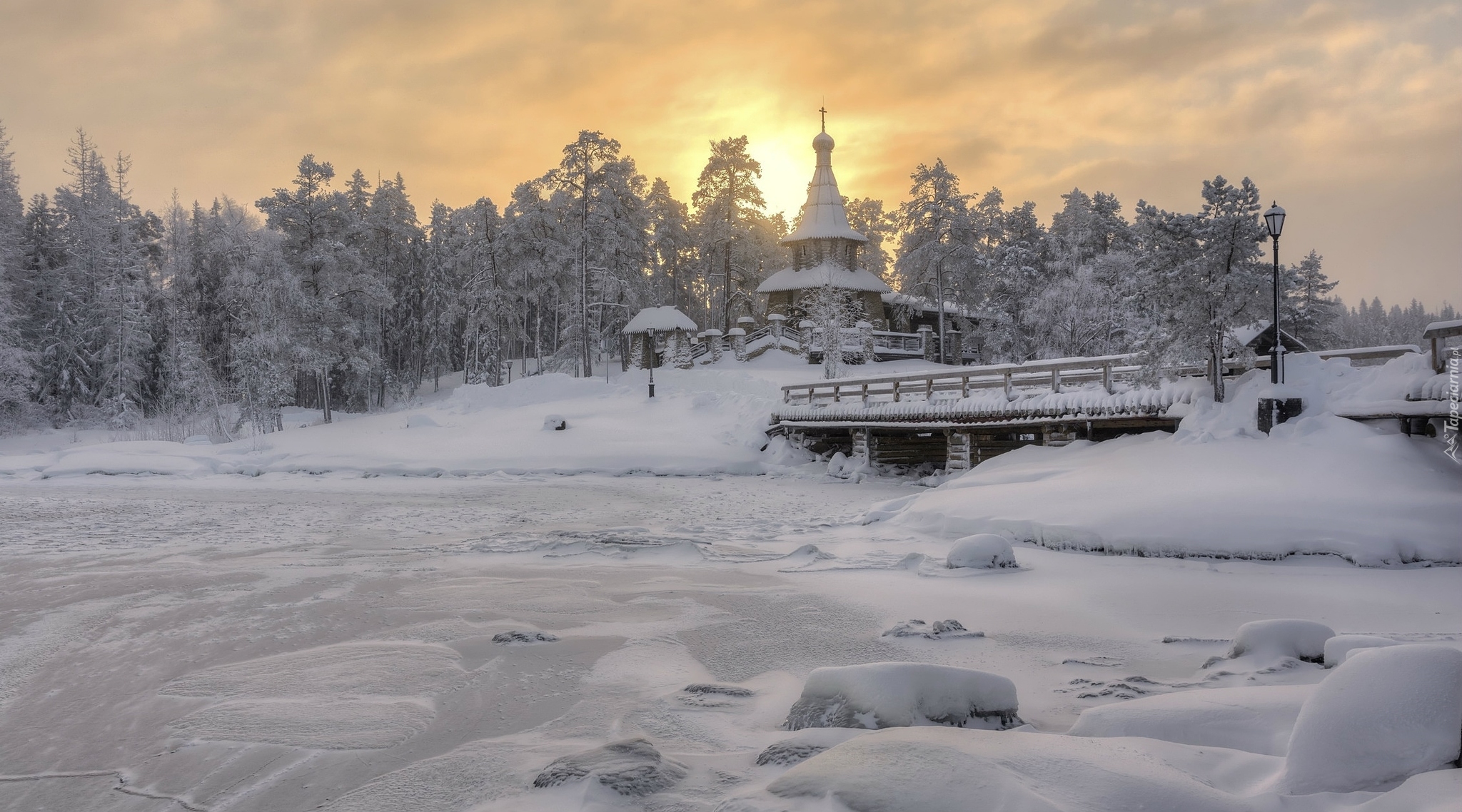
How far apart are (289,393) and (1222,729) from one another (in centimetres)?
4704

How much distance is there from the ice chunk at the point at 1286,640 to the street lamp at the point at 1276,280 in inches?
356

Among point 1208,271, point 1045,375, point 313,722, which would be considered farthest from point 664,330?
point 313,722

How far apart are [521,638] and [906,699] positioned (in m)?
4.03

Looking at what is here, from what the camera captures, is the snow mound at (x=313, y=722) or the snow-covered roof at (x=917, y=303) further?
the snow-covered roof at (x=917, y=303)

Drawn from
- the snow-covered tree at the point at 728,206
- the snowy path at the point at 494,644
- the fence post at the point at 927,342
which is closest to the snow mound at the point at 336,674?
the snowy path at the point at 494,644

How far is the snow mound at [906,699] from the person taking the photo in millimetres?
4758

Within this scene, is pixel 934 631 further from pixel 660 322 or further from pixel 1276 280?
pixel 660 322

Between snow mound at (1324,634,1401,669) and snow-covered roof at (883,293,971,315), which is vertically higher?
snow-covered roof at (883,293,971,315)

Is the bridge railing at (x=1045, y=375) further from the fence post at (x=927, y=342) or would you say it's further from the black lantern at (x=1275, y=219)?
the fence post at (x=927, y=342)

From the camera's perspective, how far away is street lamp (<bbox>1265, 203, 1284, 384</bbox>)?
44.1ft

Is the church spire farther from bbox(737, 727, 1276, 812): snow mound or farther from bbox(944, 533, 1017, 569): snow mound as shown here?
bbox(737, 727, 1276, 812): snow mound

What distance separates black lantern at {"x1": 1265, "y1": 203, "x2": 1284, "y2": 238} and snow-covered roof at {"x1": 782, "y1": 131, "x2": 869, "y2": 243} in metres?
34.1

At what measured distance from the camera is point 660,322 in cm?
4362

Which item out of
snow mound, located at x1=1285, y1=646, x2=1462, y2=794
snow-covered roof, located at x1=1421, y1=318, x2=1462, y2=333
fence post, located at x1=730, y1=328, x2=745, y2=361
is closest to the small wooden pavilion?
fence post, located at x1=730, y1=328, x2=745, y2=361
